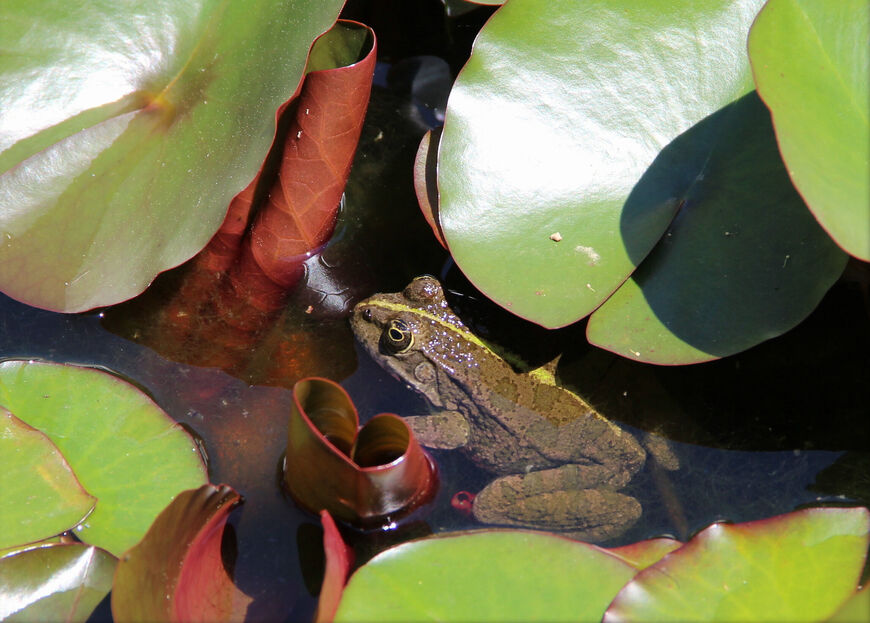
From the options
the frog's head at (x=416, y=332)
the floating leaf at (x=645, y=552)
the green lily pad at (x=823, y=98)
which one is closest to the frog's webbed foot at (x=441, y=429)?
the frog's head at (x=416, y=332)

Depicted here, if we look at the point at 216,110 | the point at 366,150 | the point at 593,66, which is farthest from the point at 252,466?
the point at 593,66

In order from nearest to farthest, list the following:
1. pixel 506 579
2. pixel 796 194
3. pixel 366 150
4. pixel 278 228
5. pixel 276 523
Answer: pixel 506 579
pixel 796 194
pixel 276 523
pixel 278 228
pixel 366 150

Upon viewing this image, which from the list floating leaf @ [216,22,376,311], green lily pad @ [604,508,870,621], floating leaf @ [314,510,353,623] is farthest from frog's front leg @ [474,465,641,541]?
floating leaf @ [216,22,376,311]

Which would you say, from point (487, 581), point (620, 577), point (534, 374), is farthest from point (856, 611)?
point (534, 374)

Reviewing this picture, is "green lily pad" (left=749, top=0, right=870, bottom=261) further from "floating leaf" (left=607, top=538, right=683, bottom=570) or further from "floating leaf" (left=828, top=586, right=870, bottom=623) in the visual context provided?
"floating leaf" (left=607, top=538, right=683, bottom=570)

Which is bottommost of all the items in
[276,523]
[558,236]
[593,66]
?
[276,523]

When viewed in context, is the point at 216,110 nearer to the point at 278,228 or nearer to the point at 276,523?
the point at 278,228

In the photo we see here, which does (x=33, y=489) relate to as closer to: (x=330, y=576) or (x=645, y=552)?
(x=330, y=576)
